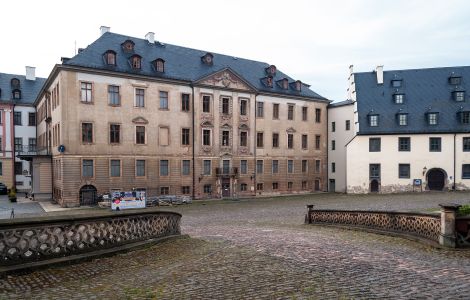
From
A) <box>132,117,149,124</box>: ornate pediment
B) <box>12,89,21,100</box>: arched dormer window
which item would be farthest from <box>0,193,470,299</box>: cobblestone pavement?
<box>12,89,21,100</box>: arched dormer window

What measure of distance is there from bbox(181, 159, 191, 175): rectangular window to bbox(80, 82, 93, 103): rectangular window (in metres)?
10.7

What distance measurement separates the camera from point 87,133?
3262 centimetres

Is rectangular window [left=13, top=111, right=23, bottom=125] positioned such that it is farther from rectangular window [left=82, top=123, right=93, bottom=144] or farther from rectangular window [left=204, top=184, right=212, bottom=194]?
rectangular window [left=204, top=184, right=212, bottom=194]

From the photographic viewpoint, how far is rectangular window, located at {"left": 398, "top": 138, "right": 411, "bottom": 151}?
42306 mm

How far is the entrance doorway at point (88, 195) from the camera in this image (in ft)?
106

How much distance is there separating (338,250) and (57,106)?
30.7 metres

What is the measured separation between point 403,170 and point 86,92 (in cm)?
3426

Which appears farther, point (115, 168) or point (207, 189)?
point (207, 189)

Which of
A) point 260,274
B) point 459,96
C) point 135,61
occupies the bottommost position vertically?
point 260,274

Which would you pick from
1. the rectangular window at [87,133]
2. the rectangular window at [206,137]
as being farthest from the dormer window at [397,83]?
the rectangular window at [87,133]

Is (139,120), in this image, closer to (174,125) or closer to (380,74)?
(174,125)

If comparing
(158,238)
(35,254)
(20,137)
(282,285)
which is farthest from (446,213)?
(20,137)

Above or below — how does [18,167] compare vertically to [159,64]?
below

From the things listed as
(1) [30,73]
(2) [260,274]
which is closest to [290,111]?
(1) [30,73]
